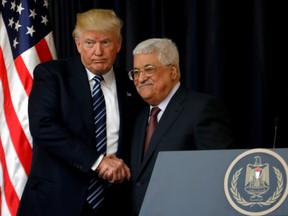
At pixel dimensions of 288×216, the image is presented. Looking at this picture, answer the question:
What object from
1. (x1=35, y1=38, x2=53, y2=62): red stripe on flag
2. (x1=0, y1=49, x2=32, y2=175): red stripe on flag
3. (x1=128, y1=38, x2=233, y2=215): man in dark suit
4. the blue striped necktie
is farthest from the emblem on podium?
(x1=35, y1=38, x2=53, y2=62): red stripe on flag

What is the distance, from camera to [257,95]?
377 centimetres

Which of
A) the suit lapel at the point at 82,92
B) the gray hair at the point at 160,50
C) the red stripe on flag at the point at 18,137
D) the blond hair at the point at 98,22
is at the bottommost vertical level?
the red stripe on flag at the point at 18,137

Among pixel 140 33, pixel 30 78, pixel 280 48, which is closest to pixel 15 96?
pixel 30 78

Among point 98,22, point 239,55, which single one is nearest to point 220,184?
point 98,22

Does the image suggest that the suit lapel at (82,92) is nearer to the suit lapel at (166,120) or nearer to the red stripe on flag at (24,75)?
the suit lapel at (166,120)

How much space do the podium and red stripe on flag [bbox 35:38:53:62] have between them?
190 centimetres

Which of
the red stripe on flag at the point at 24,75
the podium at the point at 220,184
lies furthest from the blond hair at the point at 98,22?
the podium at the point at 220,184

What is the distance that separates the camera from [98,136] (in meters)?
2.91

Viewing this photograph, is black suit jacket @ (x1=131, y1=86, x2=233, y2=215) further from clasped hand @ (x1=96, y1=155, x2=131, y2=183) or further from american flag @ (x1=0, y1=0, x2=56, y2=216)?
american flag @ (x1=0, y1=0, x2=56, y2=216)

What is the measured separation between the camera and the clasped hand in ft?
8.91

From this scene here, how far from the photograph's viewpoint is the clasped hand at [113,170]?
271cm

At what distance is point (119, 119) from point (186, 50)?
3.70 feet

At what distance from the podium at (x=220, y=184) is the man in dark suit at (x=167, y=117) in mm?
766

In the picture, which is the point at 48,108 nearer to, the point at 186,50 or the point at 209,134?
the point at 209,134
